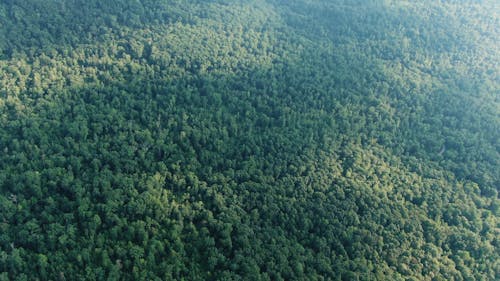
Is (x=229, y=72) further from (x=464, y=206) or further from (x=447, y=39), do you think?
(x=447, y=39)

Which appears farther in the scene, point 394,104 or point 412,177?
point 394,104

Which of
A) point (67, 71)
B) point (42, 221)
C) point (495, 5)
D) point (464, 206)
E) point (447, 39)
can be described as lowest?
point (42, 221)

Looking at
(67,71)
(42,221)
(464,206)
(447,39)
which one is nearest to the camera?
(42,221)

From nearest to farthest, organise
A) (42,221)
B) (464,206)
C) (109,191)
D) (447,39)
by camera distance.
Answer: (42,221) < (109,191) < (464,206) < (447,39)

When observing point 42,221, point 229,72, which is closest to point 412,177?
point 229,72

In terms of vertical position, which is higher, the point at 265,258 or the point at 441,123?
the point at 441,123

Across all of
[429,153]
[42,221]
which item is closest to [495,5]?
[429,153]

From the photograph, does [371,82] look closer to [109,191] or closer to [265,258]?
[265,258]
